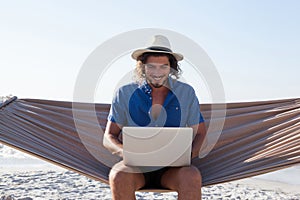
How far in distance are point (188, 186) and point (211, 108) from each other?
102 cm

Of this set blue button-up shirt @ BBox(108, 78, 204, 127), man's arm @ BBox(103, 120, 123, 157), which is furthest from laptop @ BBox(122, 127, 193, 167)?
blue button-up shirt @ BBox(108, 78, 204, 127)

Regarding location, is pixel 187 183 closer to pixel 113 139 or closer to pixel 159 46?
pixel 113 139

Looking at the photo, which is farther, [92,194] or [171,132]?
[92,194]

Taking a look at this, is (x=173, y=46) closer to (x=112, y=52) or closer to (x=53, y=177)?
(x=112, y=52)

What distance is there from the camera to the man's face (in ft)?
5.77

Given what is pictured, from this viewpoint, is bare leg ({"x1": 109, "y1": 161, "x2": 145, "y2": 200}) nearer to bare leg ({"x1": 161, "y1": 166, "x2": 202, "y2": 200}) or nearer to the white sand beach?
bare leg ({"x1": 161, "y1": 166, "x2": 202, "y2": 200})

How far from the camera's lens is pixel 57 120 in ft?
7.41

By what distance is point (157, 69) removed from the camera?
5.77 ft

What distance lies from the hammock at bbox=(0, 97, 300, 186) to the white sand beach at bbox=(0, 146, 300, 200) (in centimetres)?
93

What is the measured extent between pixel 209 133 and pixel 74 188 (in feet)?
6.15

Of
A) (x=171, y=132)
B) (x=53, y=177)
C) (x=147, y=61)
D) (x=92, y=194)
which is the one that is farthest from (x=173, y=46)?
(x=53, y=177)

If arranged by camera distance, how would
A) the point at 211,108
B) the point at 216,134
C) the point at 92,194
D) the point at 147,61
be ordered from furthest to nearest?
1. the point at 92,194
2. the point at 211,108
3. the point at 216,134
4. the point at 147,61

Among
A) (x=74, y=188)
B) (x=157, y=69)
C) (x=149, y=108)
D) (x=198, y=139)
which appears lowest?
(x=74, y=188)

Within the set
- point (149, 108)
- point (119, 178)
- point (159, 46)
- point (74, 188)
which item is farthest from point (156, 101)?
point (74, 188)
